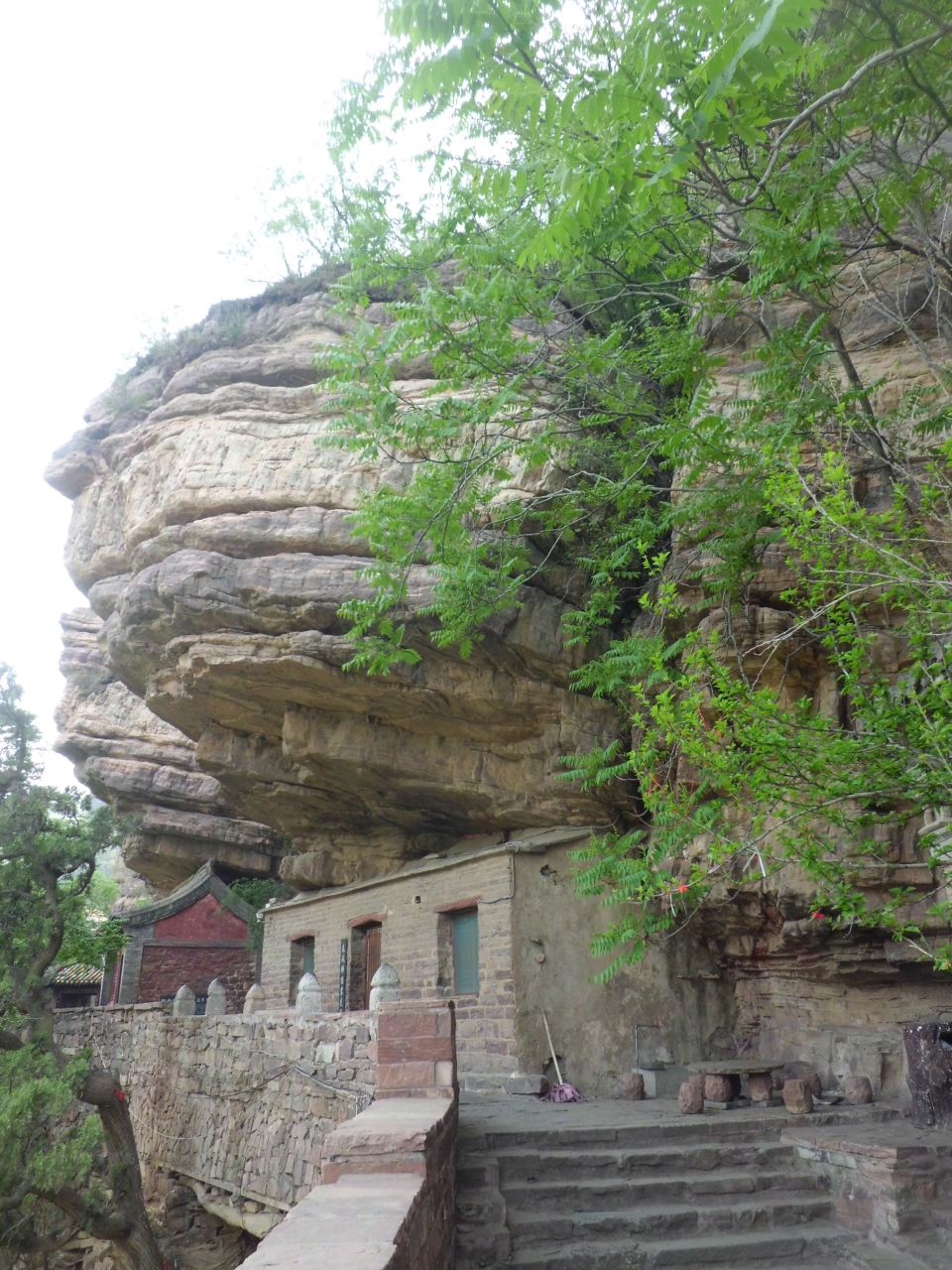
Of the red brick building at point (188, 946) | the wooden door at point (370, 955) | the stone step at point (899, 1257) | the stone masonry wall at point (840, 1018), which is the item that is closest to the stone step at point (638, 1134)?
the stone step at point (899, 1257)

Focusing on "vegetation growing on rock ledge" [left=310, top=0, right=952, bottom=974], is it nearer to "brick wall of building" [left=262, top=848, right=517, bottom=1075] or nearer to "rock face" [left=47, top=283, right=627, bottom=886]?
"rock face" [left=47, top=283, right=627, bottom=886]

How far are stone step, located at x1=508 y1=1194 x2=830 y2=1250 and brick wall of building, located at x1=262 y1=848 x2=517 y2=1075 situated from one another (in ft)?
16.1

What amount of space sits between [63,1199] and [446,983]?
17.7 feet

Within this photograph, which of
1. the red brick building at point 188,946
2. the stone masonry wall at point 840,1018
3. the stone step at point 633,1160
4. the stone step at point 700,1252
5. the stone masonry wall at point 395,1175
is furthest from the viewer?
the red brick building at point 188,946

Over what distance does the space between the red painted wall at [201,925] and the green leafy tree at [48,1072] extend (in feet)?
7.22

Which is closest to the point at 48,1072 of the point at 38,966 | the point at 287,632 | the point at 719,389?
the point at 38,966

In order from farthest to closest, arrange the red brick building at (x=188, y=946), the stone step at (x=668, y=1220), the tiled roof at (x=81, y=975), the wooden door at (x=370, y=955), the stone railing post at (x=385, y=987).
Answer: the tiled roof at (x=81, y=975)
the red brick building at (x=188, y=946)
the wooden door at (x=370, y=955)
the stone railing post at (x=385, y=987)
the stone step at (x=668, y=1220)

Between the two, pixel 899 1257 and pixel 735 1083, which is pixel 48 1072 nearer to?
pixel 735 1083

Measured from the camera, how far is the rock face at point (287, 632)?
1386 cm

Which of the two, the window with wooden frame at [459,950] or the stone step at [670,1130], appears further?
the window with wooden frame at [459,950]

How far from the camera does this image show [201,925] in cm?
2170

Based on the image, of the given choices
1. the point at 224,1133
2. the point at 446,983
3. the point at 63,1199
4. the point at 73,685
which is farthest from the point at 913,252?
the point at 73,685

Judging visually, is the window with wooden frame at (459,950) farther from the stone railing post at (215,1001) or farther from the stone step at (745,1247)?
the stone step at (745,1247)

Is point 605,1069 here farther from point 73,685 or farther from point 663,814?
point 73,685
